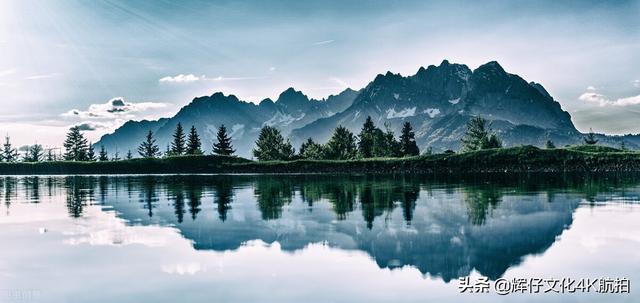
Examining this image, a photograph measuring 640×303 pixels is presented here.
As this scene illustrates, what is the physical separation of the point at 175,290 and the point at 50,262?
20.2 feet

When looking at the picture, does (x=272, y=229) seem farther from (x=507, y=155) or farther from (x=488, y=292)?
(x=507, y=155)

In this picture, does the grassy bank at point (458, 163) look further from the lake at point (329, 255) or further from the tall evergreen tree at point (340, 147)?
the lake at point (329, 255)

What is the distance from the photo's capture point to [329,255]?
56.3 ft

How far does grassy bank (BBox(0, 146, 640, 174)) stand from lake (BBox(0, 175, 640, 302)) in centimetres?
6840

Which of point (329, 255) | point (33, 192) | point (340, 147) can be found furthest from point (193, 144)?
point (329, 255)

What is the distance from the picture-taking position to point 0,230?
2389cm

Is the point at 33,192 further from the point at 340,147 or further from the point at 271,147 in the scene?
the point at 271,147

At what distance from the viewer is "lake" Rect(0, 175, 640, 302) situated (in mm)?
12789

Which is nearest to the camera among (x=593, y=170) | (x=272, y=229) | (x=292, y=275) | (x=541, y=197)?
(x=292, y=275)

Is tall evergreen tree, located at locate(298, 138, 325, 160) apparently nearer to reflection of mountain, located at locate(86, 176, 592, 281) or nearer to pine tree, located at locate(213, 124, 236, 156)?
pine tree, located at locate(213, 124, 236, 156)

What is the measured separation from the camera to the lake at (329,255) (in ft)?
42.0

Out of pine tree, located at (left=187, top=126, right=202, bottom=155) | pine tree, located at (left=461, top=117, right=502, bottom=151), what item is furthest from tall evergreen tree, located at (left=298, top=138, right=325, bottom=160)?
pine tree, located at (left=461, top=117, right=502, bottom=151)

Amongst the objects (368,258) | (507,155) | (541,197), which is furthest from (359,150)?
(368,258)

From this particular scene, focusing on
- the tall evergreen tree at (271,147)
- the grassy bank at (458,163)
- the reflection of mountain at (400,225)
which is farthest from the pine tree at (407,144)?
the reflection of mountain at (400,225)
